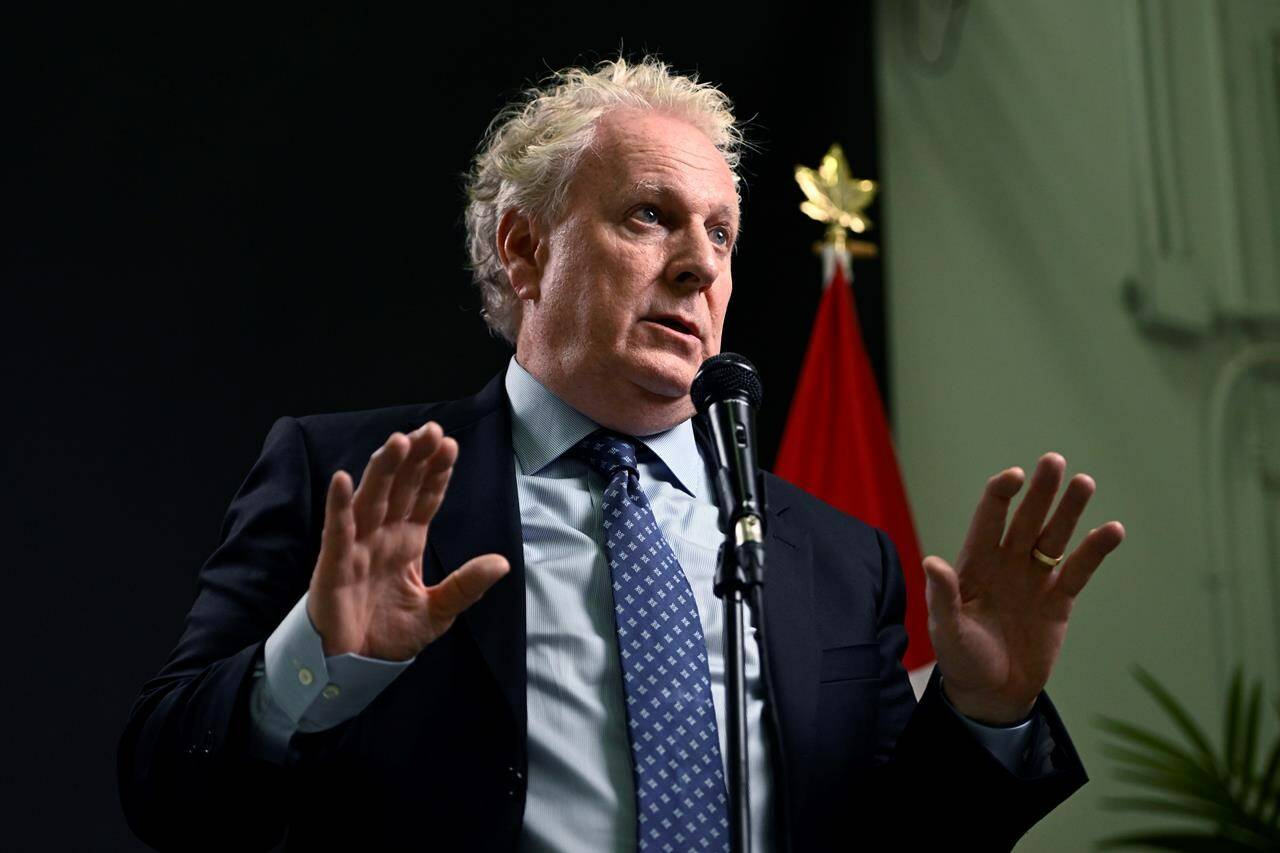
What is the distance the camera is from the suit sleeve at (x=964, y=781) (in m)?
1.68

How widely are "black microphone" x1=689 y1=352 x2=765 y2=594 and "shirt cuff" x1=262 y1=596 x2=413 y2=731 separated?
1.28 ft

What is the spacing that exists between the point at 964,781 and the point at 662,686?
390 millimetres

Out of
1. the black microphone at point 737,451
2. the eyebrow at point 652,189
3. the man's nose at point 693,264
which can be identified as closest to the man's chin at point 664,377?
the man's nose at point 693,264

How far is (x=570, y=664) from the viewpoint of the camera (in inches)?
68.5

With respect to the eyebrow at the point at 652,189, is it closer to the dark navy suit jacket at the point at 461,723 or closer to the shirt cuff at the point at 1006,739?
the dark navy suit jacket at the point at 461,723

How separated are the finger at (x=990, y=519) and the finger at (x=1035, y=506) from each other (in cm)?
2

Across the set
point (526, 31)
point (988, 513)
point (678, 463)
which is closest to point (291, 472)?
point (678, 463)

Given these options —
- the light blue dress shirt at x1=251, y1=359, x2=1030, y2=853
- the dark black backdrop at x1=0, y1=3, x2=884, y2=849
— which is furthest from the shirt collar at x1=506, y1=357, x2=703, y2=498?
the dark black backdrop at x1=0, y1=3, x2=884, y2=849

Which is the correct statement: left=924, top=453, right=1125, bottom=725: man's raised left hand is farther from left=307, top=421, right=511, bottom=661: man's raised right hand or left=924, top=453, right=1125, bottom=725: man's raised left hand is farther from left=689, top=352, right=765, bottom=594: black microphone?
left=307, top=421, right=511, bottom=661: man's raised right hand

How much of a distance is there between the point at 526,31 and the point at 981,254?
5.15 ft

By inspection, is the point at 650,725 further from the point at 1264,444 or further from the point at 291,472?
the point at 1264,444

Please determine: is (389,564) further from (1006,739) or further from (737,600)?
(1006,739)

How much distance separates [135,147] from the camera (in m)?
2.96

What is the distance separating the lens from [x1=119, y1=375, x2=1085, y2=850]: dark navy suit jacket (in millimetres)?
1575
